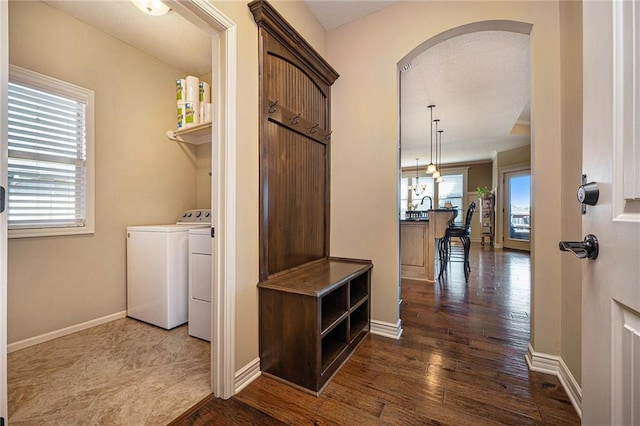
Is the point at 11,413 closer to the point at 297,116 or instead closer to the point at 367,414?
the point at 367,414

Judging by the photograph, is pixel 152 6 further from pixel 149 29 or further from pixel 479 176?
pixel 479 176

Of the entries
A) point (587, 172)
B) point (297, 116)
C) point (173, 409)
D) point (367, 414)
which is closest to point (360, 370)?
point (367, 414)

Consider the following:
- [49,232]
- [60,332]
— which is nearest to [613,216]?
[49,232]

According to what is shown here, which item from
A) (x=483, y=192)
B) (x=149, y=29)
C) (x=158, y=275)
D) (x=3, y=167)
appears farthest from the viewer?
(x=483, y=192)

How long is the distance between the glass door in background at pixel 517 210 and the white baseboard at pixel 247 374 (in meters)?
7.55

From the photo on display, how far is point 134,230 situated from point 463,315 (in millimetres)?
3328

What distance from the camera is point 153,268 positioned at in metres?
2.28

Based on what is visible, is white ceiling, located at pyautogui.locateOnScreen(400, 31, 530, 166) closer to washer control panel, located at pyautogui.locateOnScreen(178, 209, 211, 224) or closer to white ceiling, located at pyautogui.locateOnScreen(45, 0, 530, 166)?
white ceiling, located at pyautogui.locateOnScreen(45, 0, 530, 166)

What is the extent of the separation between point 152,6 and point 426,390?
127 inches

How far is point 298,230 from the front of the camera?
6.61 ft

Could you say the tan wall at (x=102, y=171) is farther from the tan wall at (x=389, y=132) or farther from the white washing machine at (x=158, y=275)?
the tan wall at (x=389, y=132)

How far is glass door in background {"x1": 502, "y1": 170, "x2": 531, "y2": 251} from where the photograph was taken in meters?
6.68

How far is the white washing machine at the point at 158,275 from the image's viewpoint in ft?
7.27

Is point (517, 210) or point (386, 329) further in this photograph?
point (517, 210)
